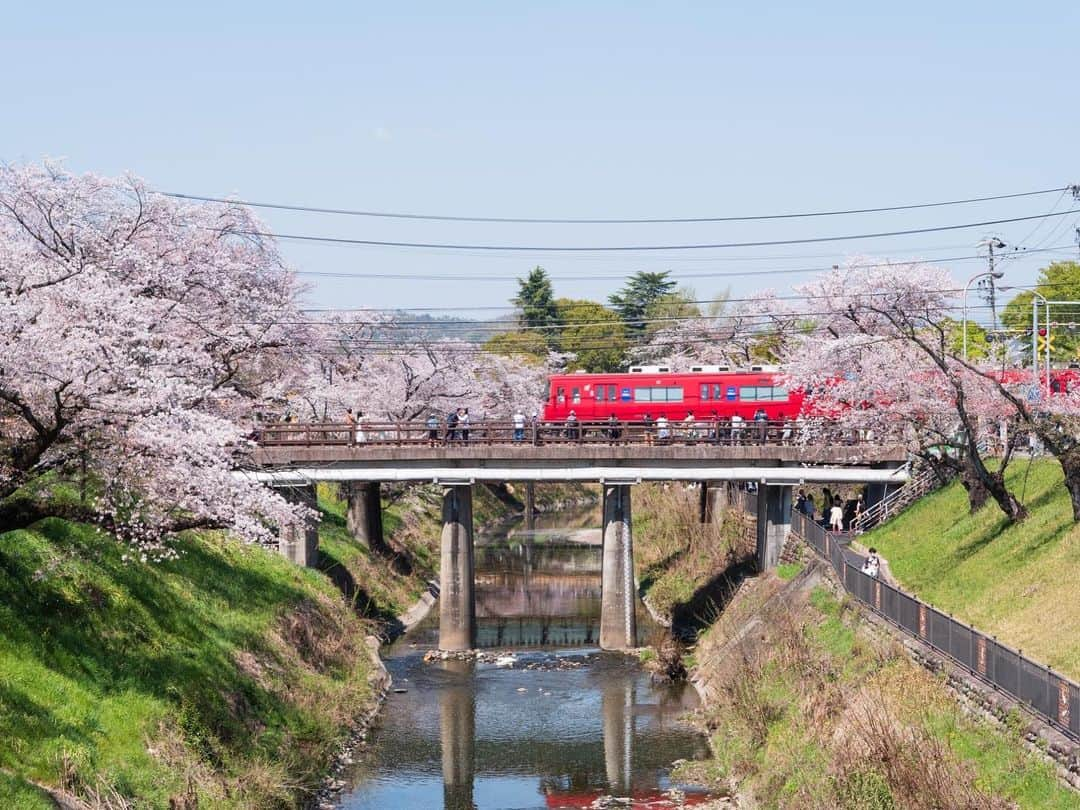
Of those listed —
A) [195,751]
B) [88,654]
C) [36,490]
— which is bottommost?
[195,751]

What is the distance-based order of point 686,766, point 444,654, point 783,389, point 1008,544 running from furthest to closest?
point 783,389
point 444,654
point 1008,544
point 686,766

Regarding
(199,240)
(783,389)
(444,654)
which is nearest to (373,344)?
(783,389)

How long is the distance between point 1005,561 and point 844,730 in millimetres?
11004

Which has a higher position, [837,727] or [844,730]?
[844,730]

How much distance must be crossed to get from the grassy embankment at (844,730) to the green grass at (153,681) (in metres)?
10.0

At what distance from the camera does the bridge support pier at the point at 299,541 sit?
155 ft

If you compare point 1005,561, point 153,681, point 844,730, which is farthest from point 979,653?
point 153,681

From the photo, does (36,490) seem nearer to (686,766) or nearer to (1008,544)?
(686,766)

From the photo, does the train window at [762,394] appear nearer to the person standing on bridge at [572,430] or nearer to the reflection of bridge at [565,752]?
the person standing on bridge at [572,430]

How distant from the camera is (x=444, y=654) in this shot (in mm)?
46781

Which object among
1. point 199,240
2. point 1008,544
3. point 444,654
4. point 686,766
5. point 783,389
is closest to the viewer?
point 686,766

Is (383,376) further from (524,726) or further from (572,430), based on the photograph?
(524,726)

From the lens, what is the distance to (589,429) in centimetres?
4891

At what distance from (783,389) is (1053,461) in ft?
61.3
